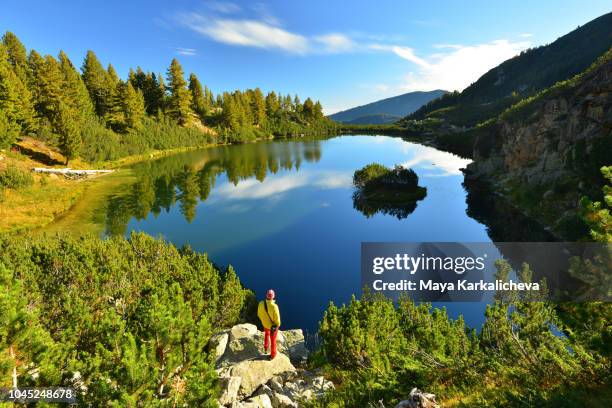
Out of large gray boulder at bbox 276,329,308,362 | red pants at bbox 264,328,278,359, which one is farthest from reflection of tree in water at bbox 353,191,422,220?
red pants at bbox 264,328,278,359

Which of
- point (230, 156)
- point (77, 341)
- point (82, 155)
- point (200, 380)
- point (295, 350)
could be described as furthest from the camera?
point (230, 156)

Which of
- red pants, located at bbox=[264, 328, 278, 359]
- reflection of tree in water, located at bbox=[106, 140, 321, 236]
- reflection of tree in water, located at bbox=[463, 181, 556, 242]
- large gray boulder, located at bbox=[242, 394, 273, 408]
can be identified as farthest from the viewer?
reflection of tree in water, located at bbox=[106, 140, 321, 236]

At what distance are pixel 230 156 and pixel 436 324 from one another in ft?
314

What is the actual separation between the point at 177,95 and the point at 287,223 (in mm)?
106957

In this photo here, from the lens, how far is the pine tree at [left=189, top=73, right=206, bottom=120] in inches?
5477

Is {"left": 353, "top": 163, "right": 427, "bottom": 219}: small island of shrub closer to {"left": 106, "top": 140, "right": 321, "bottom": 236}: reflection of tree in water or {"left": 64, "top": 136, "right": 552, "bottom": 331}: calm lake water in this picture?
{"left": 64, "top": 136, "right": 552, "bottom": 331}: calm lake water

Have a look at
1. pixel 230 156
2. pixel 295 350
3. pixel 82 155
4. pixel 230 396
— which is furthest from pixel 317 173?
pixel 230 396

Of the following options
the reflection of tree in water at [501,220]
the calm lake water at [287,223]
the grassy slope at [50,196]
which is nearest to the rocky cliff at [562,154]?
the reflection of tree in water at [501,220]

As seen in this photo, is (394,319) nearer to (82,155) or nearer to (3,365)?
(3,365)

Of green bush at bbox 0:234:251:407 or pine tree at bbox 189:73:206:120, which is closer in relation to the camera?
green bush at bbox 0:234:251:407

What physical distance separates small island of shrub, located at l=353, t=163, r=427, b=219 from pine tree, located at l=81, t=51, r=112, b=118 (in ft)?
275

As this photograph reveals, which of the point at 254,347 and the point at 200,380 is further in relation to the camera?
the point at 254,347

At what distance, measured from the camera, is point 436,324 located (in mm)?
13633

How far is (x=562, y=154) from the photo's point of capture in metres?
42.0
